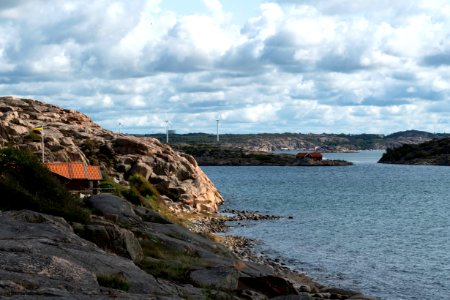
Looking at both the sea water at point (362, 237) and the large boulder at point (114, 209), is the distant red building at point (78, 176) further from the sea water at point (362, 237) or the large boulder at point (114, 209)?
the large boulder at point (114, 209)

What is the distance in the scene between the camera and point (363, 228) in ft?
240

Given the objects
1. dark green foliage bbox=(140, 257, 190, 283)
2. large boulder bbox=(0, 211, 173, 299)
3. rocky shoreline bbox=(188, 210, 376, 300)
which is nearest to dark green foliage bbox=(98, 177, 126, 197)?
rocky shoreline bbox=(188, 210, 376, 300)

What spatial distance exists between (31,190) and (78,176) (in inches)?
1050

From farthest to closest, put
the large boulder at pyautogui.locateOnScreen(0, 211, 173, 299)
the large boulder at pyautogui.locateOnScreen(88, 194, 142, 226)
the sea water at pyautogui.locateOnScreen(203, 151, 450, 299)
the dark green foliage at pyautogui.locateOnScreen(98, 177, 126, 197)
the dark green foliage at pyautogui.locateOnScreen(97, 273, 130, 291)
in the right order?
the dark green foliage at pyautogui.locateOnScreen(98, 177, 126, 197), the sea water at pyautogui.locateOnScreen(203, 151, 450, 299), the large boulder at pyautogui.locateOnScreen(88, 194, 142, 226), the dark green foliage at pyautogui.locateOnScreen(97, 273, 130, 291), the large boulder at pyautogui.locateOnScreen(0, 211, 173, 299)

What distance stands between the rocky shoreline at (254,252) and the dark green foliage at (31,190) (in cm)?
1173

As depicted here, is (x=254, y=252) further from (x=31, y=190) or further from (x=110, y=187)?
(x=31, y=190)

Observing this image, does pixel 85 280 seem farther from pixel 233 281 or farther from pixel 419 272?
pixel 419 272

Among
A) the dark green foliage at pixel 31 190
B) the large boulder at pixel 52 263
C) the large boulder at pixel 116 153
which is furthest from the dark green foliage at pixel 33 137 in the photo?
the large boulder at pixel 52 263

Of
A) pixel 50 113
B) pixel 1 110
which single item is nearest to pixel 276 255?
pixel 1 110

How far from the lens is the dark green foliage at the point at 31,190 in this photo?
2961 centimetres

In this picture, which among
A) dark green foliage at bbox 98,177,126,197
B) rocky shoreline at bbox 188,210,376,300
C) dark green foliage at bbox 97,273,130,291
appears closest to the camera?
dark green foliage at bbox 97,273,130,291

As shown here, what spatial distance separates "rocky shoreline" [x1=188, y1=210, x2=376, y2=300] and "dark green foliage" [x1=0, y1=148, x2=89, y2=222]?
11.7 meters

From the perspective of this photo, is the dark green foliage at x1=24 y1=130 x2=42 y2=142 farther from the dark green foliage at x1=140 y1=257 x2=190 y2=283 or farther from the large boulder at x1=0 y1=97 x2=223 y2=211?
the dark green foliage at x1=140 y1=257 x2=190 y2=283

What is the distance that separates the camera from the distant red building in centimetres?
5897
